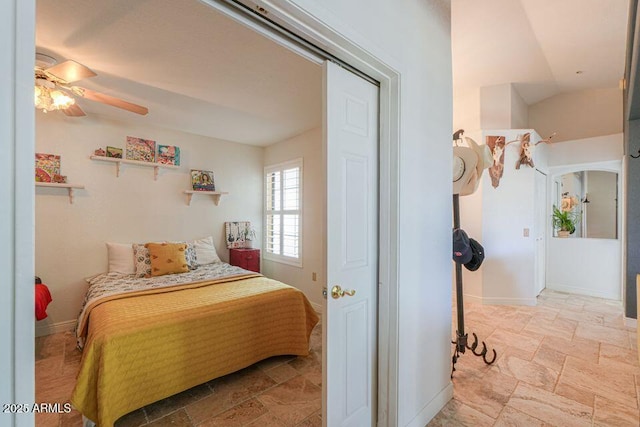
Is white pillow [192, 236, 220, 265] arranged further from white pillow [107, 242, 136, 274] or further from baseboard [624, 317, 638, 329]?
baseboard [624, 317, 638, 329]

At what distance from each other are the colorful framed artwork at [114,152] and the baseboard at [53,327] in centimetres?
201

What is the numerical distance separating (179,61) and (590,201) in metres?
6.18

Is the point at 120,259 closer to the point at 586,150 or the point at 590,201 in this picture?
the point at 586,150

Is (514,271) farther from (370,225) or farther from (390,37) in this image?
(390,37)

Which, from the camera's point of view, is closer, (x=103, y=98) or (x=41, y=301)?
(x=103, y=98)

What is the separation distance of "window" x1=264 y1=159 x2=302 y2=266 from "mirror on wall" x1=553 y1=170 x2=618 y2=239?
4.44 meters

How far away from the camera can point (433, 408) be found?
1.84 metres

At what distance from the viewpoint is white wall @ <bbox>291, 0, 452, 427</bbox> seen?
59.9 inches

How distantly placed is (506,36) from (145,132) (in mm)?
4549

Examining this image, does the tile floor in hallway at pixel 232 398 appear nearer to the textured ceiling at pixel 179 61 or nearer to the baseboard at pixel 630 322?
the textured ceiling at pixel 179 61

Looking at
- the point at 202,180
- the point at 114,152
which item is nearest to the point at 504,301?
the point at 202,180

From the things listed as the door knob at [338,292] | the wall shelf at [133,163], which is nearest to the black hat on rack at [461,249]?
the door knob at [338,292]

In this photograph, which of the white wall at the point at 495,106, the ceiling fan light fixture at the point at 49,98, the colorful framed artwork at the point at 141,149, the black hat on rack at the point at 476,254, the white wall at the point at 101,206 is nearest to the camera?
the ceiling fan light fixture at the point at 49,98

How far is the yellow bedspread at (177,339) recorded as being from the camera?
168cm
